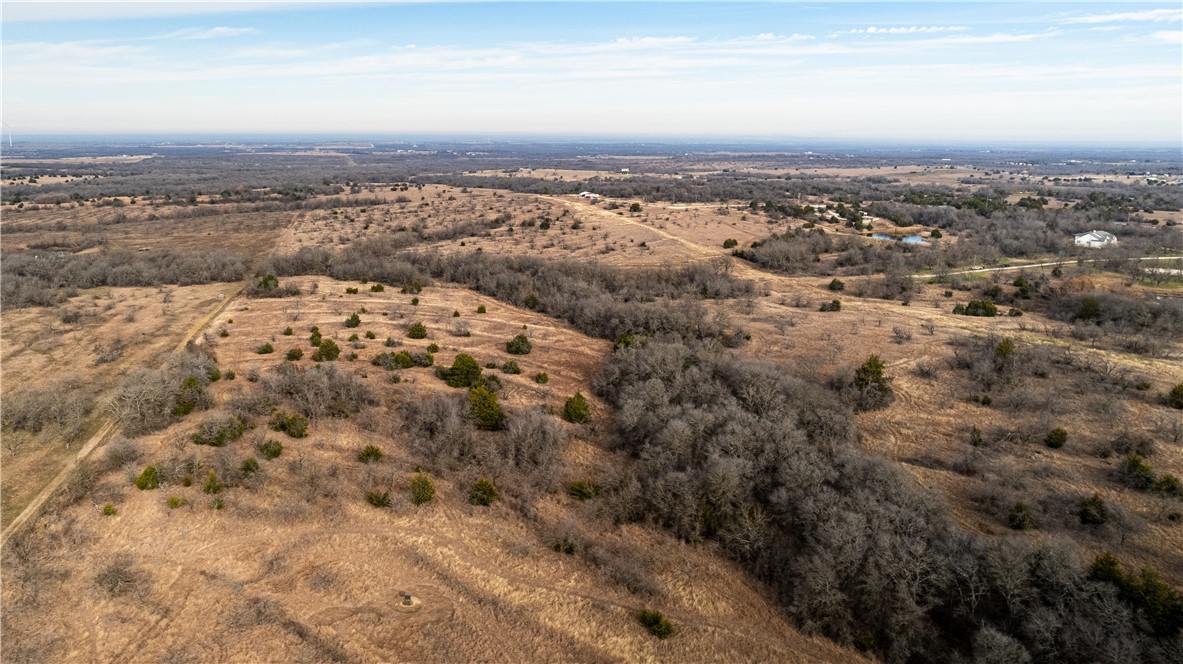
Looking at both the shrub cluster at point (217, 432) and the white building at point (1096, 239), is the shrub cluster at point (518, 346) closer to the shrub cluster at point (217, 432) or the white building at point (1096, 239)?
the shrub cluster at point (217, 432)

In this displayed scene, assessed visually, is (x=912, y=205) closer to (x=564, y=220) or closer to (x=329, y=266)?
(x=564, y=220)

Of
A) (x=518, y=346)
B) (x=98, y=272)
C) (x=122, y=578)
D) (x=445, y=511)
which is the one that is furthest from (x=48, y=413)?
(x=98, y=272)

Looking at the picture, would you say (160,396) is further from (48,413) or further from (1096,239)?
(1096,239)

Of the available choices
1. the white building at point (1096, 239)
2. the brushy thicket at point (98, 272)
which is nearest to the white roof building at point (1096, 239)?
the white building at point (1096, 239)

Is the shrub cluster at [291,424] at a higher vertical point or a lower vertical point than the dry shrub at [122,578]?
higher

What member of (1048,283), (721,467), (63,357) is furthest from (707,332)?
(63,357)

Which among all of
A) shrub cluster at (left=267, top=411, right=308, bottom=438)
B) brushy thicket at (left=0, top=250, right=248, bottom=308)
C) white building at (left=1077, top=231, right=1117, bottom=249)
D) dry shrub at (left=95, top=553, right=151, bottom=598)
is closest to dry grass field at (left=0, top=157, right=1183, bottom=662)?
dry shrub at (left=95, top=553, right=151, bottom=598)

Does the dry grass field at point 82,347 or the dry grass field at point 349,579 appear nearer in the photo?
the dry grass field at point 349,579
